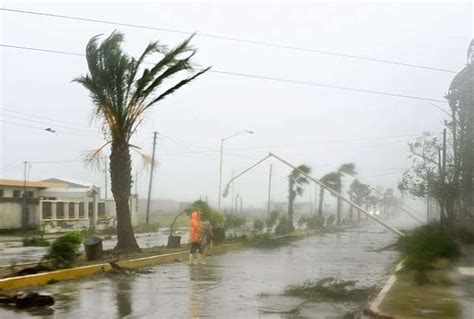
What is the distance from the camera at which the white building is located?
4268 cm

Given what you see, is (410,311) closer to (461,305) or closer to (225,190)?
(461,305)

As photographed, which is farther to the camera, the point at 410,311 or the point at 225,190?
the point at 225,190

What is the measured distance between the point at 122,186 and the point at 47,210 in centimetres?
2318

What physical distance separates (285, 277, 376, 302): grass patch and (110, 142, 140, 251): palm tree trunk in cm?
897

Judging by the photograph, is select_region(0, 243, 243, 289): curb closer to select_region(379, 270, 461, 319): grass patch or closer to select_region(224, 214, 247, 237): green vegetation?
select_region(379, 270, 461, 319): grass patch

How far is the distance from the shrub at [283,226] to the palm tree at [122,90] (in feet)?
71.5

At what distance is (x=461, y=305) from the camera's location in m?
12.0

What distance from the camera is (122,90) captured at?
22.2m

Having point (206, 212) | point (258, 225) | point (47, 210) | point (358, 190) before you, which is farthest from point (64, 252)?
point (358, 190)

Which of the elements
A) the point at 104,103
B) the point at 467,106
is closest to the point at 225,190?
the point at 467,106

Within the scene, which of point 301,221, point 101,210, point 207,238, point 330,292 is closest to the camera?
point 330,292

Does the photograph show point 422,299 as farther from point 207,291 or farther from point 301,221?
point 301,221

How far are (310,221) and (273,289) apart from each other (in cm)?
4437

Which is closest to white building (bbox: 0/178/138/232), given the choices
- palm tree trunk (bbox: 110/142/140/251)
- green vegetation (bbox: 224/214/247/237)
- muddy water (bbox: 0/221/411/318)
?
green vegetation (bbox: 224/214/247/237)
